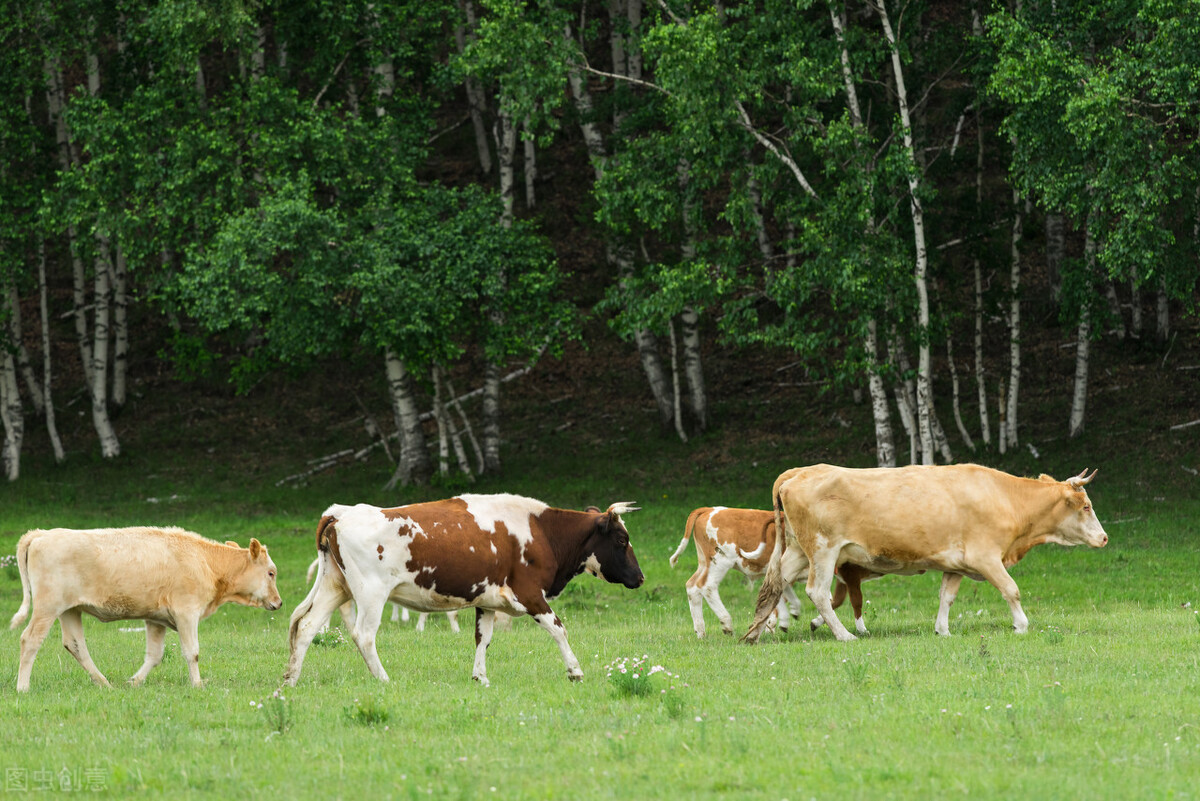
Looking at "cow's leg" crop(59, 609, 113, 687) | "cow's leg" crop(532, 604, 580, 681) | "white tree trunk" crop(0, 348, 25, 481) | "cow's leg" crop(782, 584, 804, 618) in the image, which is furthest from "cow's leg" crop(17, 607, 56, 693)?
"white tree trunk" crop(0, 348, 25, 481)

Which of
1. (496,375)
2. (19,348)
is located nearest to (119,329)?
(19,348)

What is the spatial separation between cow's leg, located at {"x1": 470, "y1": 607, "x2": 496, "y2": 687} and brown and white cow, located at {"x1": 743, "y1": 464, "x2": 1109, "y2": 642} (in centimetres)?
344

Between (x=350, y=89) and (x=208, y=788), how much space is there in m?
28.7

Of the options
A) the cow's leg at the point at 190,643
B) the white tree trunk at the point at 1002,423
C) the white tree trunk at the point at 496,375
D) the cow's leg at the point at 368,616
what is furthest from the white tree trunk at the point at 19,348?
the cow's leg at the point at 368,616

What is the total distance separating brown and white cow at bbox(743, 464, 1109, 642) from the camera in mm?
14898

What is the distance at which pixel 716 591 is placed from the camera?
16.5m

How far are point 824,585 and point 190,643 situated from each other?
7026 millimetres

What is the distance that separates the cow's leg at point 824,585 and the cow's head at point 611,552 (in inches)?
92.4

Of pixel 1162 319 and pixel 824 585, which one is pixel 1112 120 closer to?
pixel 824 585

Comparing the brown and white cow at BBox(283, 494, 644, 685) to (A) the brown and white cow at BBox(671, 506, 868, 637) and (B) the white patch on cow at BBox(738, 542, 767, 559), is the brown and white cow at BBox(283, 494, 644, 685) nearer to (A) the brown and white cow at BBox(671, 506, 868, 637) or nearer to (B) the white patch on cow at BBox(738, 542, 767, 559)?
(A) the brown and white cow at BBox(671, 506, 868, 637)

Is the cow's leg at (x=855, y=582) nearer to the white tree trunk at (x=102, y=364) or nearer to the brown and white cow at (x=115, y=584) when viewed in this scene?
the brown and white cow at (x=115, y=584)

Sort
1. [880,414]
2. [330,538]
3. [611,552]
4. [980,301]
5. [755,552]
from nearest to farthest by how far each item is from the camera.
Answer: [330,538], [611,552], [755,552], [880,414], [980,301]

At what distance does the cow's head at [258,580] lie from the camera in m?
14.0

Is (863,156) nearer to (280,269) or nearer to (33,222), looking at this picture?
(280,269)
